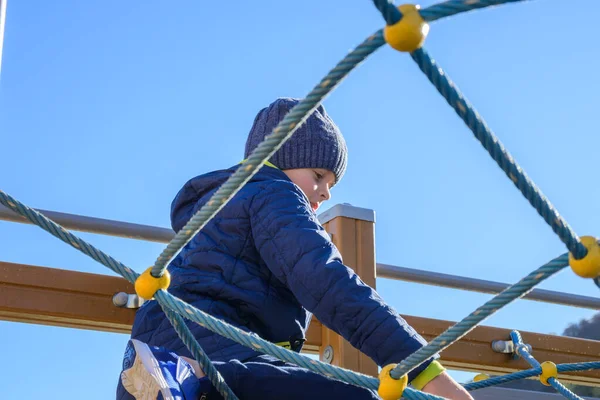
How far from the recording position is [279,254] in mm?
1434

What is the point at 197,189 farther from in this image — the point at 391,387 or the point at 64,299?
the point at 391,387

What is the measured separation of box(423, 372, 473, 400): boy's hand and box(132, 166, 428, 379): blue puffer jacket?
0.12 feet

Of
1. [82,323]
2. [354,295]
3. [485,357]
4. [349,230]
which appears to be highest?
[349,230]

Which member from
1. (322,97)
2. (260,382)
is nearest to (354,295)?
(260,382)

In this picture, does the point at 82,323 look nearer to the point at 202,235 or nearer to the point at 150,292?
the point at 202,235

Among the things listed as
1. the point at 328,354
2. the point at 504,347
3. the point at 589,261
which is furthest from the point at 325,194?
the point at 589,261

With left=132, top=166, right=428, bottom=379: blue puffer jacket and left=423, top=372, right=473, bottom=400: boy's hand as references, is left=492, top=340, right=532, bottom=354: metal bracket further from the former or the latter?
left=423, top=372, right=473, bottom=400: boy's hand

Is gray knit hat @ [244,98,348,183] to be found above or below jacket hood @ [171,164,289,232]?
above

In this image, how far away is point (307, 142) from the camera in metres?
1.82

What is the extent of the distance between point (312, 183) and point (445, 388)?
0.64 meters

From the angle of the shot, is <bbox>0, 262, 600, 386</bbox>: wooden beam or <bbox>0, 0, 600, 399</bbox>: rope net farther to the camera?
<bbox>0, 262, 600, 386</bbox>: wooden beam

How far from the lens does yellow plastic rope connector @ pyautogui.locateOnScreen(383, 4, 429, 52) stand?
895 mm

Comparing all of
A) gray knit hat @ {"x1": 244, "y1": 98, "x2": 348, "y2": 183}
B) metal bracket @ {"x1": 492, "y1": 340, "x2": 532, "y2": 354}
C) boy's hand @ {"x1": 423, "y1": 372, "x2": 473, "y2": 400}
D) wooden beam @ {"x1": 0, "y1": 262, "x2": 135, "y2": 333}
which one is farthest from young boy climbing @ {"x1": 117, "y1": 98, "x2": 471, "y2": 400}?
metal bracket @ {"x1": 492, "y1": 340, "x2": 532, "y2": 354}

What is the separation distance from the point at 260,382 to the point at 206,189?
1.54 feet
